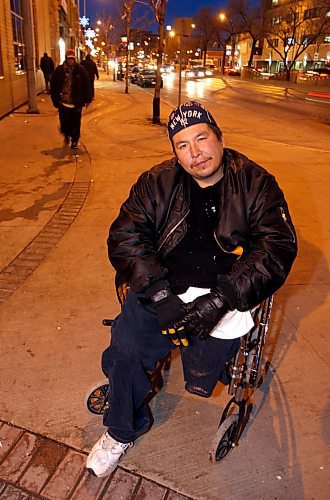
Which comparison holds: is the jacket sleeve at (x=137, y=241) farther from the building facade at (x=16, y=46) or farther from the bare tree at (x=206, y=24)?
the bare tree at (x=206, y=24)

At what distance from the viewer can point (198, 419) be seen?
8.87 feet

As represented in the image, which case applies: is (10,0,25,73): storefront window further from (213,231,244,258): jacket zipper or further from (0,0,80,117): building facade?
(213,231,244,258): jacket zipper

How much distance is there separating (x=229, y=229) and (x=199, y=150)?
0.44 m

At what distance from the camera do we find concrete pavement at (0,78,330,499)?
7.59ft

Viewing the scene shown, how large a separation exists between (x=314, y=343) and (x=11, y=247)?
124 inches

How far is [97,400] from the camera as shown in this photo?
2.71 metres

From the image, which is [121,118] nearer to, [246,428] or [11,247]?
[11,247]

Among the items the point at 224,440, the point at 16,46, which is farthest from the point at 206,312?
the point at 16,46

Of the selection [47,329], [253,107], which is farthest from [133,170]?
[253,107]

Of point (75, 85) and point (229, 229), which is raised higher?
point (75, 85)

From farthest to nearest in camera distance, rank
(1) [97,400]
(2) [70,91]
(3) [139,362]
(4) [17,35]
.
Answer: (4) [17,35]
(2) [70,91]
(1) [97,400]
(3) [139,362]

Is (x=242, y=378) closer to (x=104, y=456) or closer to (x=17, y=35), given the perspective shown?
(x=104, y=456)

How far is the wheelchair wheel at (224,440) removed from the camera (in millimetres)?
2338

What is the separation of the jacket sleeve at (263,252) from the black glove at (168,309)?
0.81ft
